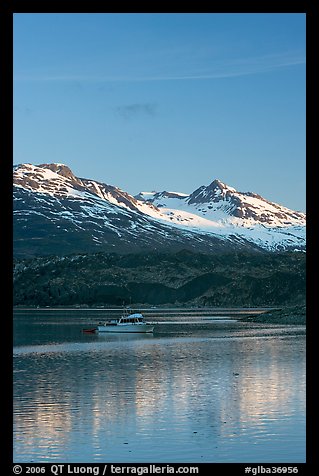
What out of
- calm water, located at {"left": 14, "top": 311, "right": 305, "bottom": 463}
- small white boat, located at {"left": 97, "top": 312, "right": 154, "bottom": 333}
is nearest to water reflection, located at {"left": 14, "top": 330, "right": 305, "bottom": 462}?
calm water, located at {"left": 14, "top": 311, "right": 305, "bottom": 463}

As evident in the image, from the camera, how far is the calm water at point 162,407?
29266mm

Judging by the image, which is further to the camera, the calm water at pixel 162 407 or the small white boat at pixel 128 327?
the small white boat at pixel 128 327

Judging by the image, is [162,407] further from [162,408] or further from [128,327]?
[128,327]

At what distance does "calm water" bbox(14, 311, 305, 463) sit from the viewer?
2927 centimetres

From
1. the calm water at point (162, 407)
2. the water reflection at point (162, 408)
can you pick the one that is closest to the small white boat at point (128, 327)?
the calm water at point (162, 407)

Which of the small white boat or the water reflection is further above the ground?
the water reflection

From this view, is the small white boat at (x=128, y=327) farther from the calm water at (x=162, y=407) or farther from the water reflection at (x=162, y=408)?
the water reflection at (x=162, y=408)

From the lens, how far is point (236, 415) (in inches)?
1473

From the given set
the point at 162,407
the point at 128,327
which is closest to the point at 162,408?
the point at 162,407

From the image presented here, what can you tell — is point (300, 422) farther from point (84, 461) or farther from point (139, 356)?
point (139, 356)

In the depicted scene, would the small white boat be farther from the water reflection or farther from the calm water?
the water reflection
